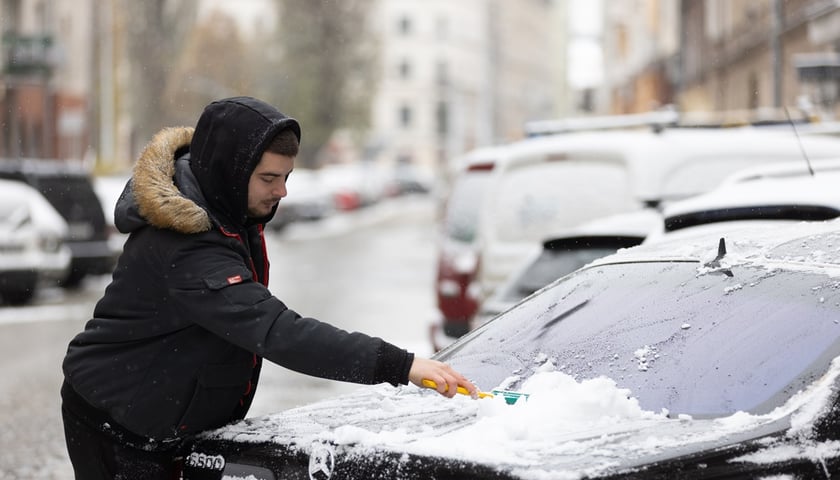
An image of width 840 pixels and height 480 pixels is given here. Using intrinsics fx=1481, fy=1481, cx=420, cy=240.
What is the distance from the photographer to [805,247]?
Result: 4.15 m

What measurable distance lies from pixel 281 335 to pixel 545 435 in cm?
74

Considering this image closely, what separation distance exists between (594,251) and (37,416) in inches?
183

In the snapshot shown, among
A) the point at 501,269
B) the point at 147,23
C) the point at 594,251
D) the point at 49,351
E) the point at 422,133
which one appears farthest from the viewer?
the point at 422,133

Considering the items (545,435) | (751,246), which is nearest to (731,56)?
(751,246)

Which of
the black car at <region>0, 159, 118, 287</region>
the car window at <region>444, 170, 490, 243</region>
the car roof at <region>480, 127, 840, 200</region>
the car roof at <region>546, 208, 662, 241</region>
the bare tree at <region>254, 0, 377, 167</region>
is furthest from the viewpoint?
the bare tree at <region>254, 0, 377, 167</region>

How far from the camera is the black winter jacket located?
12.0ft

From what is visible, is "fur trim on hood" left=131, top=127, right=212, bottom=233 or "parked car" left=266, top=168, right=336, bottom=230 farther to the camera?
"parked car" left=266, top=168, right=336, bottom=230

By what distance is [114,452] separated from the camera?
3793 mm

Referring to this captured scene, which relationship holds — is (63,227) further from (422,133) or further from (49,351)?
(422,133)

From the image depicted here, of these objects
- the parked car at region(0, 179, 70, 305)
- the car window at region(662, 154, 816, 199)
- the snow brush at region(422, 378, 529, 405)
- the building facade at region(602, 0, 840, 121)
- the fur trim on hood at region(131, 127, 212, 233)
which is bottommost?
the parked car at region(0, 179, 70, 305)

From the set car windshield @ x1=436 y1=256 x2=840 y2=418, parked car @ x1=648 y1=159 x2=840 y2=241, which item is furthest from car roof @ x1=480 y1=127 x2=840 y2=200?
car windshield @ x1=436 y1=256 x2=840 y2=418

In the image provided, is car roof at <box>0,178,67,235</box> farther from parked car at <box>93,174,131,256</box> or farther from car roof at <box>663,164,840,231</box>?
car roof at <box>663,164,840,231</box>

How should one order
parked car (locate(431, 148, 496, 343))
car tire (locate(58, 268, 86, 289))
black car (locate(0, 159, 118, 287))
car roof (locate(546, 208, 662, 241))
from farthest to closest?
car tire (locate(58, 268, 86, 289)) < black car (locate(0, 159, 118, 287)) < parked car (locate(431, 148, 496, 343)) < car roof (locate(546, 208, 662, 241))

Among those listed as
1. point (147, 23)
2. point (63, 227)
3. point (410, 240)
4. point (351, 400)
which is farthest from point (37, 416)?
point (147, 23)
